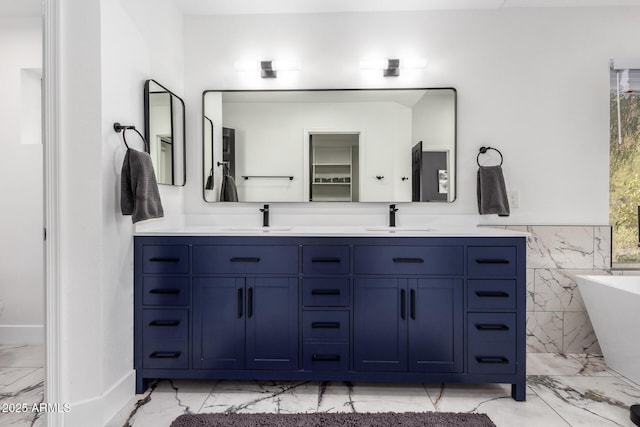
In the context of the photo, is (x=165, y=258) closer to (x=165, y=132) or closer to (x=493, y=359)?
(x=165, y=132)

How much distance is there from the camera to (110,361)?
1708 millimetres

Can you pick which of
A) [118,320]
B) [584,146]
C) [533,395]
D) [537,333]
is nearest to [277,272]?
[118,320]

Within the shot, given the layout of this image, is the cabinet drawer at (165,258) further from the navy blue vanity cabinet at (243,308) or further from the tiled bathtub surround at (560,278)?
the tiled bathtub surround at (560,278)

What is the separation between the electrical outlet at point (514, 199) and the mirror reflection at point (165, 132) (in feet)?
7.84

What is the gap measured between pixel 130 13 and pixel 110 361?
1.86 metres

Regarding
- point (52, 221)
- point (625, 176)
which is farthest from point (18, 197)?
point (625, 176)

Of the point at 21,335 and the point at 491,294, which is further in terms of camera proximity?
the point at 21,335

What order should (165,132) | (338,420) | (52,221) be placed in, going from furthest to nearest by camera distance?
(165,132) < (338,420) < (52,221)

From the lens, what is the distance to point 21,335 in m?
2.26

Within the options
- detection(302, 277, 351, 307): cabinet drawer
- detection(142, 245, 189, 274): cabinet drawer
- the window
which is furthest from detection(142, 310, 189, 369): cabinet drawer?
the window

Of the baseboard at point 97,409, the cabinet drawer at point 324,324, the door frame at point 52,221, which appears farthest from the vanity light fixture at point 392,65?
the baseboard at point 97,409

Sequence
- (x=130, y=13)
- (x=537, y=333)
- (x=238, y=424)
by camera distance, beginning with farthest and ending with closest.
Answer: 1. (x=537, y=333)
2. (x=130, y=13)
3. (x=238, y=424)

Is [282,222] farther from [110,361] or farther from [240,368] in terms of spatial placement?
[110,361]

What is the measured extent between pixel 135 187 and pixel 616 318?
9.23 ft
